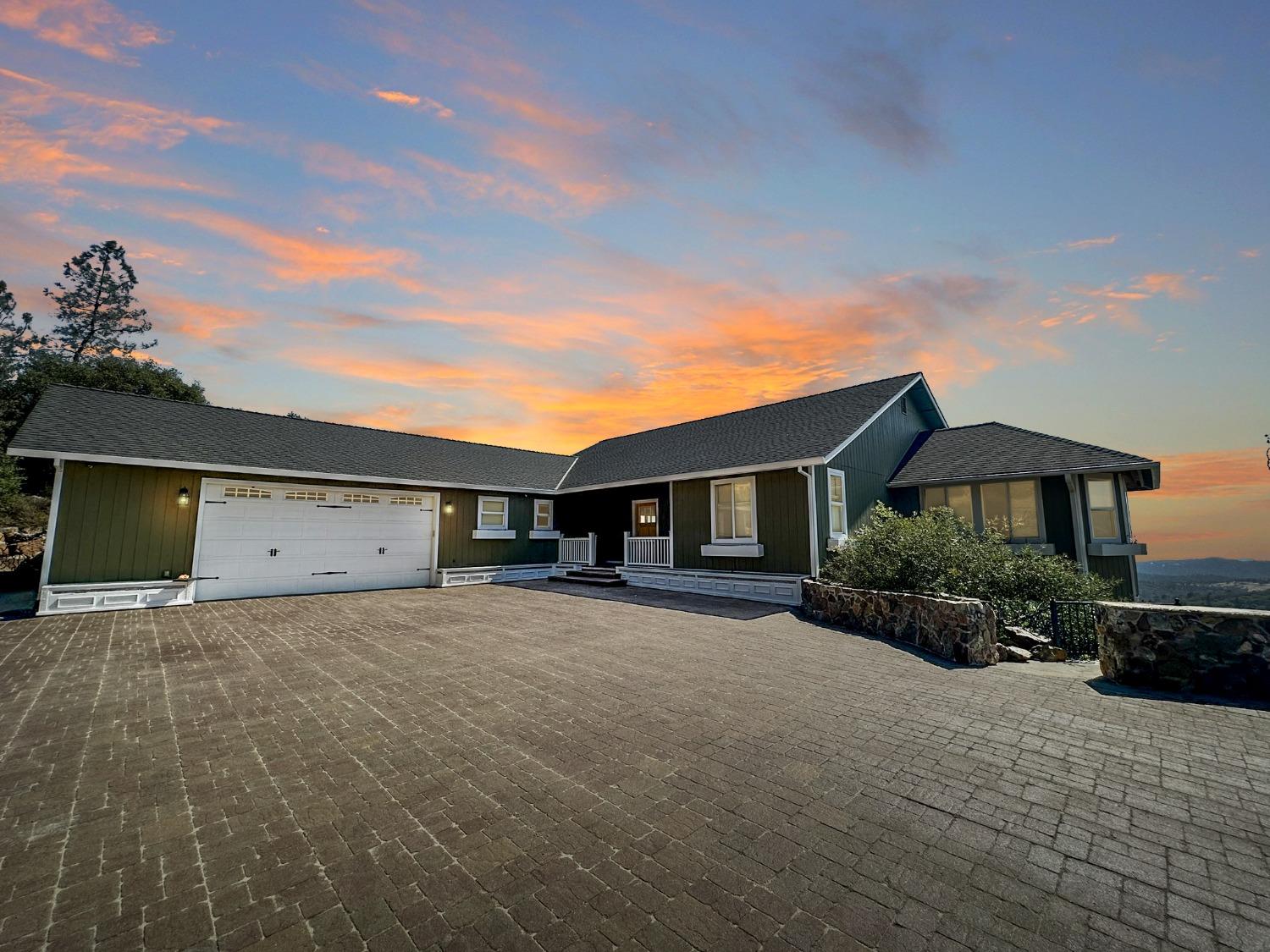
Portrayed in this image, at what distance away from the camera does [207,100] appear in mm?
7832

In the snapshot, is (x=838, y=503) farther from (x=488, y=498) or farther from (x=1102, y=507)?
(x=488, y=498)

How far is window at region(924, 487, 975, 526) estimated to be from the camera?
1419 centimetres

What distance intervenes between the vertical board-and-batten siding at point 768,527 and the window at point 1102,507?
7323 mm

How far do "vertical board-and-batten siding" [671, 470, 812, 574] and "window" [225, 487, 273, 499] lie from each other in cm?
1145

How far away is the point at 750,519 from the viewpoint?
44.4 ft

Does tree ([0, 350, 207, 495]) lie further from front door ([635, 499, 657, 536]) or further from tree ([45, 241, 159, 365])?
front door ([635, 499, 657, 536])

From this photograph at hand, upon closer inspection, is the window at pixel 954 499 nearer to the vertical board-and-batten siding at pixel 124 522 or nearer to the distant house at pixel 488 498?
the distant house at pixel 488 498

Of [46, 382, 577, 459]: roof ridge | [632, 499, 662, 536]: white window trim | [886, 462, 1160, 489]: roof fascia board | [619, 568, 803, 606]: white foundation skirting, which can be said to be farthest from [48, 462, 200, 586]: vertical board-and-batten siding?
[886, 462, 1160, 489]: roof fascia board

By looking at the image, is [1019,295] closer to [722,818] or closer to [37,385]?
[722,818]

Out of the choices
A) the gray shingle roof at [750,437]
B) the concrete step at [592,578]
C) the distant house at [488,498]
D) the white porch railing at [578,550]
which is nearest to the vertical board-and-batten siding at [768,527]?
the distant house at [488,498]

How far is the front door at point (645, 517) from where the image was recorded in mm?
16955

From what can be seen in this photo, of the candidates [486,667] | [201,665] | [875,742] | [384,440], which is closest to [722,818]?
[875,742]

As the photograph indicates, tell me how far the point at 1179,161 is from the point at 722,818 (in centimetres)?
1179

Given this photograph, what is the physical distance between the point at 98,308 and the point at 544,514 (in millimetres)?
34057
